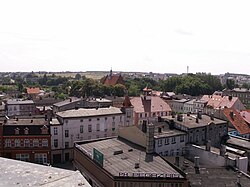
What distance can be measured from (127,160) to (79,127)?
22.9 metres

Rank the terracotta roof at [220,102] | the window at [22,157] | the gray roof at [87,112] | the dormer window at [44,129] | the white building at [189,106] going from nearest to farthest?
the window at [22,157] → the dormer window at [44,129] → the gray roof at [87,112] → the terracotta roof at [220,102] → the white building at [189,106]

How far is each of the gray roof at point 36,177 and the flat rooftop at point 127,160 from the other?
1164 cm

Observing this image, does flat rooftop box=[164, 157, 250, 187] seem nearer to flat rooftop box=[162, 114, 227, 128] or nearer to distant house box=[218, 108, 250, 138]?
flat rooftop box=[162, 114, 227, 128]

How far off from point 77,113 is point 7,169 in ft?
118

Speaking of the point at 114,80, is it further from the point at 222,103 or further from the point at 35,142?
the point at 35,142

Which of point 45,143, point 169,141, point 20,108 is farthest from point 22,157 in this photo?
point 20,108

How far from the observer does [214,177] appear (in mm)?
36500

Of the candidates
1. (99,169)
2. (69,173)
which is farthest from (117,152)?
(69,173)

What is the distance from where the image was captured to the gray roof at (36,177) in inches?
837

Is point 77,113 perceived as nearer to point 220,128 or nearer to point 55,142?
point 55,142

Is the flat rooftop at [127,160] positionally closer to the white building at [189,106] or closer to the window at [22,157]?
the window at [22,157]

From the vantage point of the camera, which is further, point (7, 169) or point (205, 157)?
point (205, 157)

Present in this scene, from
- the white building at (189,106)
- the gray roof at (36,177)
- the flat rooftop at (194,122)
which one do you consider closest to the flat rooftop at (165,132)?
the flat rooftop at (194,122)

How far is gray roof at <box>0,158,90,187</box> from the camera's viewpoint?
21.2 m
